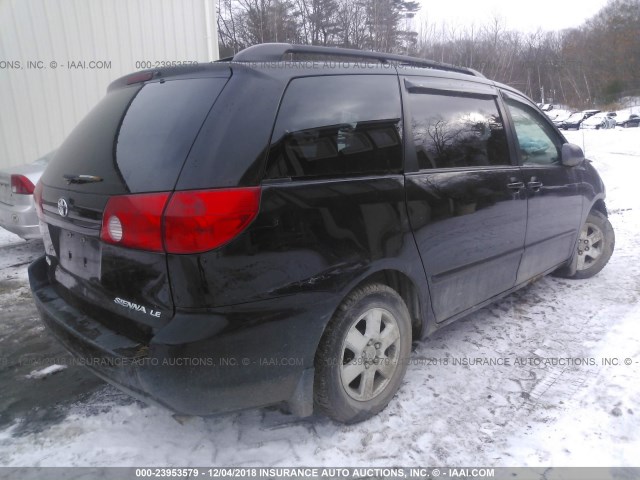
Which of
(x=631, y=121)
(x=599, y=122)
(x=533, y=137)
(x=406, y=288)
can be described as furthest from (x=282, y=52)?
(x=631, y=121)

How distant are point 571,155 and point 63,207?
3632 millimetres

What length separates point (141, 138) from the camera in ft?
6.55

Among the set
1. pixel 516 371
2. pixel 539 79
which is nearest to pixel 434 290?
pixel 516 371

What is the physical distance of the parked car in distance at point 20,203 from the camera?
492 centimetres

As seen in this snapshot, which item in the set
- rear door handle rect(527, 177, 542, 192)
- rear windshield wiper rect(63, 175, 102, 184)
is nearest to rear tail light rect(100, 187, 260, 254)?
rear windshield wiper rect(63, 175, 102, 184)

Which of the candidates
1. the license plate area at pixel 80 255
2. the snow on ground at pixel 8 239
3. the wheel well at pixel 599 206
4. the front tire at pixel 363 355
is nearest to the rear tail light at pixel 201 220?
the license plate area at pixel 80 255

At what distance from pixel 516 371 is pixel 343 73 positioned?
6.89 feet

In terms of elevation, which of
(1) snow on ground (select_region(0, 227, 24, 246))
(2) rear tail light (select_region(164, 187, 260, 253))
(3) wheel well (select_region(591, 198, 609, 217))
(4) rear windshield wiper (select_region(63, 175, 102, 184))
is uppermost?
(4) rear windshield wiper (select_region(63, 175, 102, 184))

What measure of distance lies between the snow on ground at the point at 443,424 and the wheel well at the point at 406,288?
38cm

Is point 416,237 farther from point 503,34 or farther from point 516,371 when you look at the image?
point 503,34

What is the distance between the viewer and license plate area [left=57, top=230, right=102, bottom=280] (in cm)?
202

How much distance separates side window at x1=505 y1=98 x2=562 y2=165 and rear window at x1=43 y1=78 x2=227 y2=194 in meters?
2.42

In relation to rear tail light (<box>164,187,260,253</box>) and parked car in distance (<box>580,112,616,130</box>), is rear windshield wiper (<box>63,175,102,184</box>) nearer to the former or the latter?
rear tail light (<box>164,187,260,253</box>)

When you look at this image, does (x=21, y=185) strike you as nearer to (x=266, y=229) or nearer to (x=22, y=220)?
(x=22, y=220)
